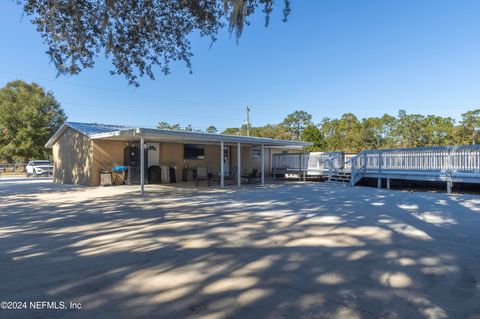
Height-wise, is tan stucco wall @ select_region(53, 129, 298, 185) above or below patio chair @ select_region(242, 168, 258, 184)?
above

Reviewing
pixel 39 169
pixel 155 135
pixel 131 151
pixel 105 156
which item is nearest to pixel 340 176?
pixel 155 135

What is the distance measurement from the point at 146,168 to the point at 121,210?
8.59 metres

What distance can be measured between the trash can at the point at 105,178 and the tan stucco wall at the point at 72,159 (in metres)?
0.53

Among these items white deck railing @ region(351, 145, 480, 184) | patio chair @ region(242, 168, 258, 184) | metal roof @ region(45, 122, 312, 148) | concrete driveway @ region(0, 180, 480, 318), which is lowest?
concrete driveway @ region(0, 180, 480, 318)

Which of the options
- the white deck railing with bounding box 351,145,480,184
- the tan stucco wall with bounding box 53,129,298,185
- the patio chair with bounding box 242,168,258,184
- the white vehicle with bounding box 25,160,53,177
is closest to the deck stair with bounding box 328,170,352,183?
the white deck railing with bounding box 351,145,480,184

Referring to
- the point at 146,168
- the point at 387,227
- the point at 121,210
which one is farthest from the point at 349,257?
the point at 146,168

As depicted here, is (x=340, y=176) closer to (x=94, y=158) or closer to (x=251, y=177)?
(x=251, y=177)

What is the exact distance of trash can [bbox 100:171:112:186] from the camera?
15.0 meters

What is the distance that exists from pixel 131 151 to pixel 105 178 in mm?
1796

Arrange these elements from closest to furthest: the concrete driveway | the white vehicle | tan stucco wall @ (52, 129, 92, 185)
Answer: the concrete driveway < tan stucco wall @ (52, 129, 92, 185) < the white vehicle

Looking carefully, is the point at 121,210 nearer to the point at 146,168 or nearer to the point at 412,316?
the point at 412,316

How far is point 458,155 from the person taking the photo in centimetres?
1183

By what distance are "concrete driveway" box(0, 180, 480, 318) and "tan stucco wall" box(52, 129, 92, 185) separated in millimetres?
8131

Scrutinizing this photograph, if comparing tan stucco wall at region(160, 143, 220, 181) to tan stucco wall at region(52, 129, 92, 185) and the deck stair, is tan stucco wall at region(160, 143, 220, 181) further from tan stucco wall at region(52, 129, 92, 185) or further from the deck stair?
the deck stair
